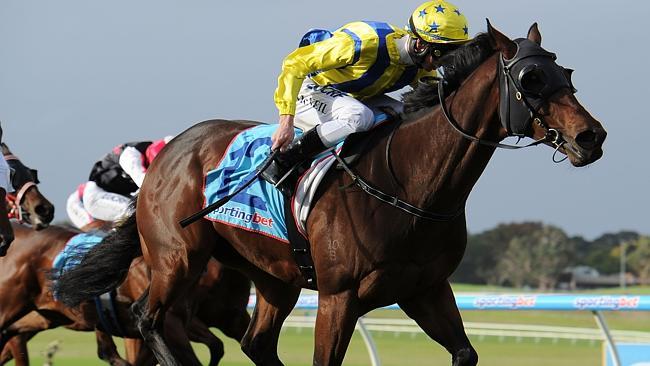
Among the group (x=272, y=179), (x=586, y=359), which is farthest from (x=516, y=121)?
(x=586, y=359)

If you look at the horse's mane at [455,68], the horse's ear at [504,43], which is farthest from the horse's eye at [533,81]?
the horse's mane at [455,68]

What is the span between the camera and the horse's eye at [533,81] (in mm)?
3982

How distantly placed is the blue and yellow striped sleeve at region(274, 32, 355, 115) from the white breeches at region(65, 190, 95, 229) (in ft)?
16.5

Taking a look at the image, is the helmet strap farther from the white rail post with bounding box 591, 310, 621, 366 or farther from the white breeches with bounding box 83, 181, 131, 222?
the white breeches with bounding box 83, 181, 131, 222

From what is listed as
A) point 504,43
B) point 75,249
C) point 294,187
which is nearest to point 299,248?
point 294,187

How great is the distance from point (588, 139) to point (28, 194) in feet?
15.7

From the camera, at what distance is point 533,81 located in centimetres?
400

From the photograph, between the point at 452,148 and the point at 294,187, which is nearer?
the point at 452,148

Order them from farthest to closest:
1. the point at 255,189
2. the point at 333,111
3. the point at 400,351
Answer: the point at 400,351 → the point at 255,189 → the point at 333,111

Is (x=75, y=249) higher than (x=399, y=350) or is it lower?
higher

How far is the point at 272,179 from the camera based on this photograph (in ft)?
15.9

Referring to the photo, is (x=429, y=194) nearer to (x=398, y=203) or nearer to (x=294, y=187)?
(x=398, y=203)

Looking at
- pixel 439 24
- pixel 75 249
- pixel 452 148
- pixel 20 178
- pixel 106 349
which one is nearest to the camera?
pixel 452 148

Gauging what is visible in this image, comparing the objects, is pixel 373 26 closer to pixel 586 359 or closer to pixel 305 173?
pixel 305 173
